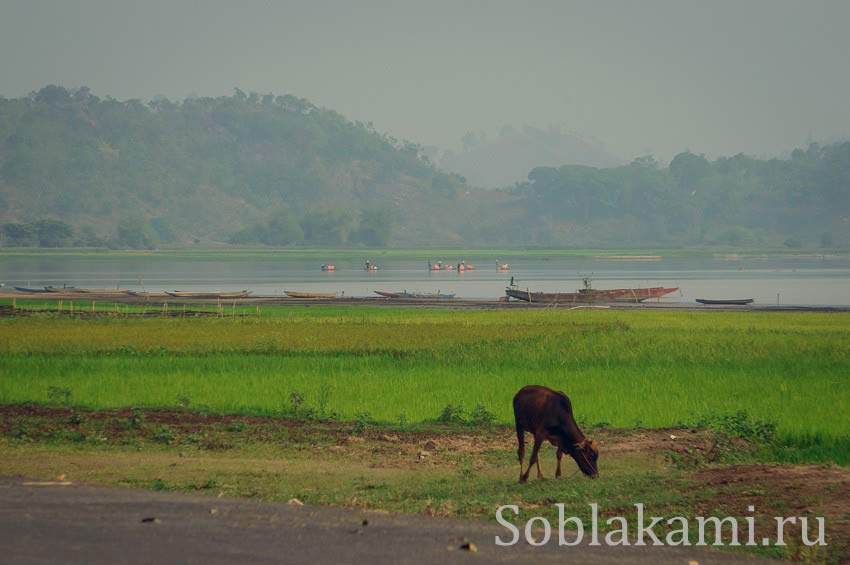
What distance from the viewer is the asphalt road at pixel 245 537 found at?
33.0 ft

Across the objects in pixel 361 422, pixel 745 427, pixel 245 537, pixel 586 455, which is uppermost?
pixel 586 455

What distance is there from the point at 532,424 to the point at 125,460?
20.4ft

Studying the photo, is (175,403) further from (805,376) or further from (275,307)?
(275,307)

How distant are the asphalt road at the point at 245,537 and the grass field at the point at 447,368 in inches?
327

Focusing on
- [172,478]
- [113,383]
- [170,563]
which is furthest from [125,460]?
[113,383]

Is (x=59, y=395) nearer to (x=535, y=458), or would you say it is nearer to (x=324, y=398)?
(x=324, y=398)

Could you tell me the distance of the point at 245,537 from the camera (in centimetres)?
1069

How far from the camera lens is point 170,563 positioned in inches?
385

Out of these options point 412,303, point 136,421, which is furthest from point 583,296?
point 136,421

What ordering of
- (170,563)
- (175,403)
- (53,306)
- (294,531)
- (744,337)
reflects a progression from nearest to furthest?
1. (170,563)
2. (294,531)
3. (175,403)
4. (744,337)
5. (53,306)

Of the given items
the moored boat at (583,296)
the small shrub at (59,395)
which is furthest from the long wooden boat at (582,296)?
the small shrub at (59,395)

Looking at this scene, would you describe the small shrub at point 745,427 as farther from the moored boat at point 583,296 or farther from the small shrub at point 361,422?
the moored boat at point 583,296

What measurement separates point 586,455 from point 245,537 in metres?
5.31

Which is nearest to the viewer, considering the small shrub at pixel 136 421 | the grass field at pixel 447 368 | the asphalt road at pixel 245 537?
the asphalt road at pixel 245 537
